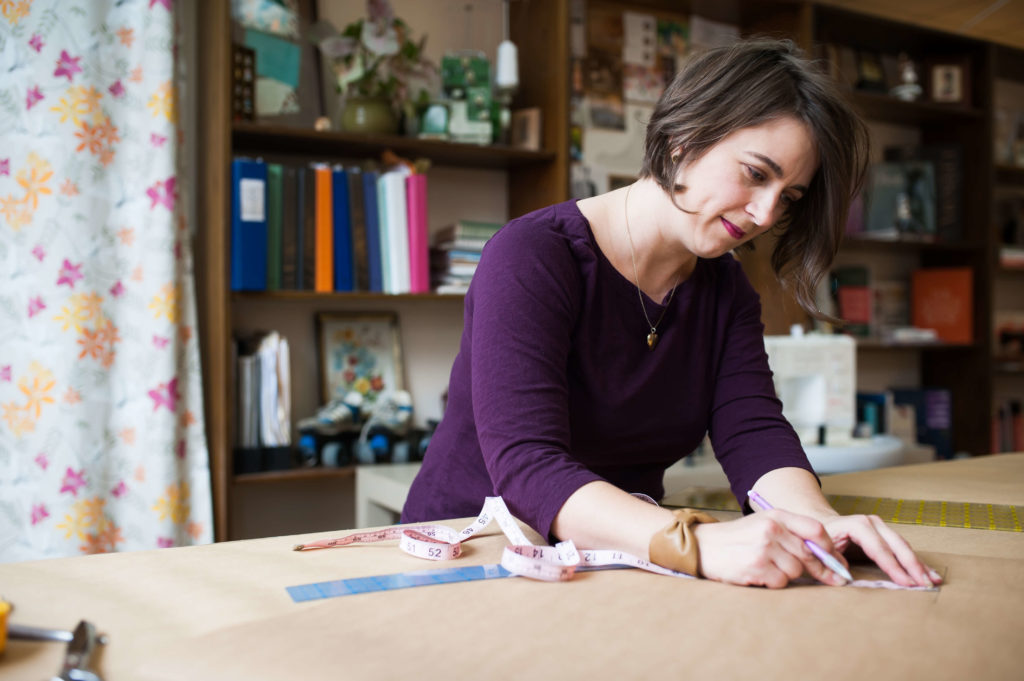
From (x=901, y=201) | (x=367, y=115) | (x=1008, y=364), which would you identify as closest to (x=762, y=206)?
(x=367, y=115)

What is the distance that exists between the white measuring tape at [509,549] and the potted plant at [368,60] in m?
1.76

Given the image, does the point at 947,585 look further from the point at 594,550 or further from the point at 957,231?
the point at 957,231

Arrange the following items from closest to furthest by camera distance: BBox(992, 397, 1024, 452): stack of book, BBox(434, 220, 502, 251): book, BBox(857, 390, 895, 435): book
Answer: BBox(434, 220, 502, 251): book < BBox(857, 390, 895, 435): book < BBox(992, 397, 1024, 452): stack of book

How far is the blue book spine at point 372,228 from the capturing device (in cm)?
247

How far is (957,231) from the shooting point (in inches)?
148

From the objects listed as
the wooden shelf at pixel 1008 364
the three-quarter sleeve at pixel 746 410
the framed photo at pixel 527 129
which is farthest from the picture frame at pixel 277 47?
the wooden shelf at pixel 1008 364

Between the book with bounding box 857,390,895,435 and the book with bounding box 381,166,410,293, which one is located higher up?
the book with bounding box 381,166,410,293

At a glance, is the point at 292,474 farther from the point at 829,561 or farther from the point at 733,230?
the point at 829,561

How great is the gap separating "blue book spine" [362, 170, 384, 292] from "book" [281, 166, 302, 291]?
20cm

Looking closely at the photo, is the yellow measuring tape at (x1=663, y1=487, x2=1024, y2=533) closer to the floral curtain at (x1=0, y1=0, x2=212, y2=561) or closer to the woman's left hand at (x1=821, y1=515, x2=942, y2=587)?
the woman's left hand at (x1=821, y1=515, x2=942, y2=587)

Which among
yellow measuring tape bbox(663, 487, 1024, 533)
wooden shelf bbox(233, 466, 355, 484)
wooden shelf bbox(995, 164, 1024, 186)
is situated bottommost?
wooden shelf bbox(233, 466, 355, 484)

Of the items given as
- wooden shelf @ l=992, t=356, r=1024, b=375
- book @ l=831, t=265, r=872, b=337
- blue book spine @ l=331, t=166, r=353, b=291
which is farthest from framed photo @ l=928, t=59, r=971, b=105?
blue book spine @ l=331, t=166, r=353, b=291

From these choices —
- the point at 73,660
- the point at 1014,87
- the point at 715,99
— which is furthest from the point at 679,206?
the point at 1014,87

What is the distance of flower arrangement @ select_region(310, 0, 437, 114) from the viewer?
2488mm
